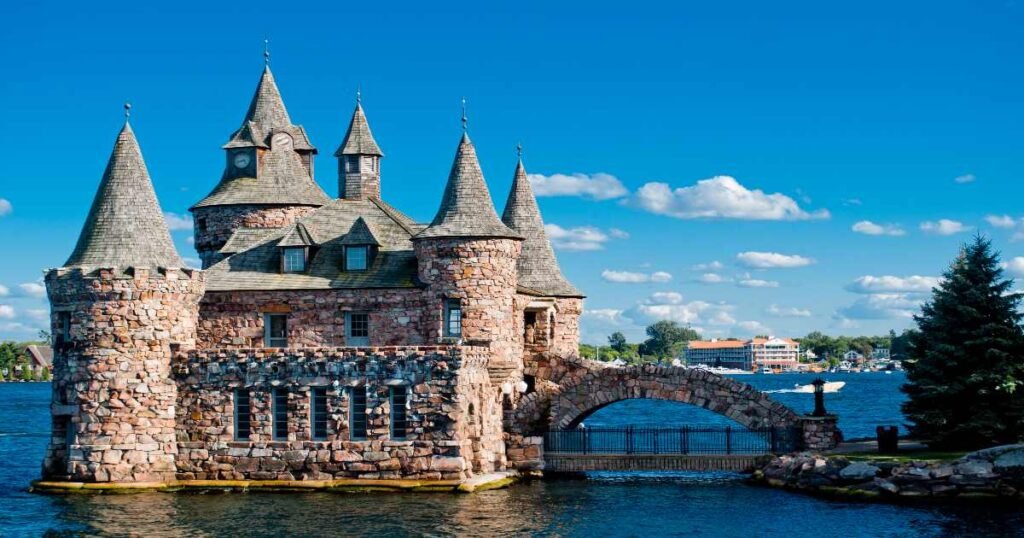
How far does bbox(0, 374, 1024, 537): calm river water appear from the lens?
3681cm

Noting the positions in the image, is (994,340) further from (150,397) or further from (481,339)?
(150,397)

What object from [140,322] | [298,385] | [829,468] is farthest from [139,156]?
[829,468]

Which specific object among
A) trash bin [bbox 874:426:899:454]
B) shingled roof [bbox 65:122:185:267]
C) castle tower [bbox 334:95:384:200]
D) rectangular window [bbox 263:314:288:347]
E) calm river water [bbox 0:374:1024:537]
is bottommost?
A: calm river water [bbox 0:374:1024:537]

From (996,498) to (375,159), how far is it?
27.8 metres

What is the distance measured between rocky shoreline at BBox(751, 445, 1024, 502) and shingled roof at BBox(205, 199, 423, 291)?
15675 millimetres

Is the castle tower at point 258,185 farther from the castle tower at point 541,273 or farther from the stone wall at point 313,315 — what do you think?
the castle tower at point 541,273

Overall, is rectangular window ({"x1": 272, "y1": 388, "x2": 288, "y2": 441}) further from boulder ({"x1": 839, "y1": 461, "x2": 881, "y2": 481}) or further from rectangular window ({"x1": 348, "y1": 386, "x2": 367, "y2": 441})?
boulder ({"x1": 839, "y1": 461, "x2": 881, "y2": 481})

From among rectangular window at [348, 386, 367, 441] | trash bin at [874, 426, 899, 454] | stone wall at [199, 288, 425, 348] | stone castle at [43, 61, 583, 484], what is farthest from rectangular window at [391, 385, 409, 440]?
trash bin at [874, 426, 899, 454]

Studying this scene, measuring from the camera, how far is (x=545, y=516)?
3962 cm

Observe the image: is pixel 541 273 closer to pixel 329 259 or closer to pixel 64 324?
pixel 329 259

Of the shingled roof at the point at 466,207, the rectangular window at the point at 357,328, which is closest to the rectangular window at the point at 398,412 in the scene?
the rectangular window at the point at 357,328

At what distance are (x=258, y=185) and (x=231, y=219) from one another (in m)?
1.81

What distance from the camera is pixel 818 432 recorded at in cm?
4638

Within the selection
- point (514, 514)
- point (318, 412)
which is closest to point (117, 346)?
point (318, 412)
